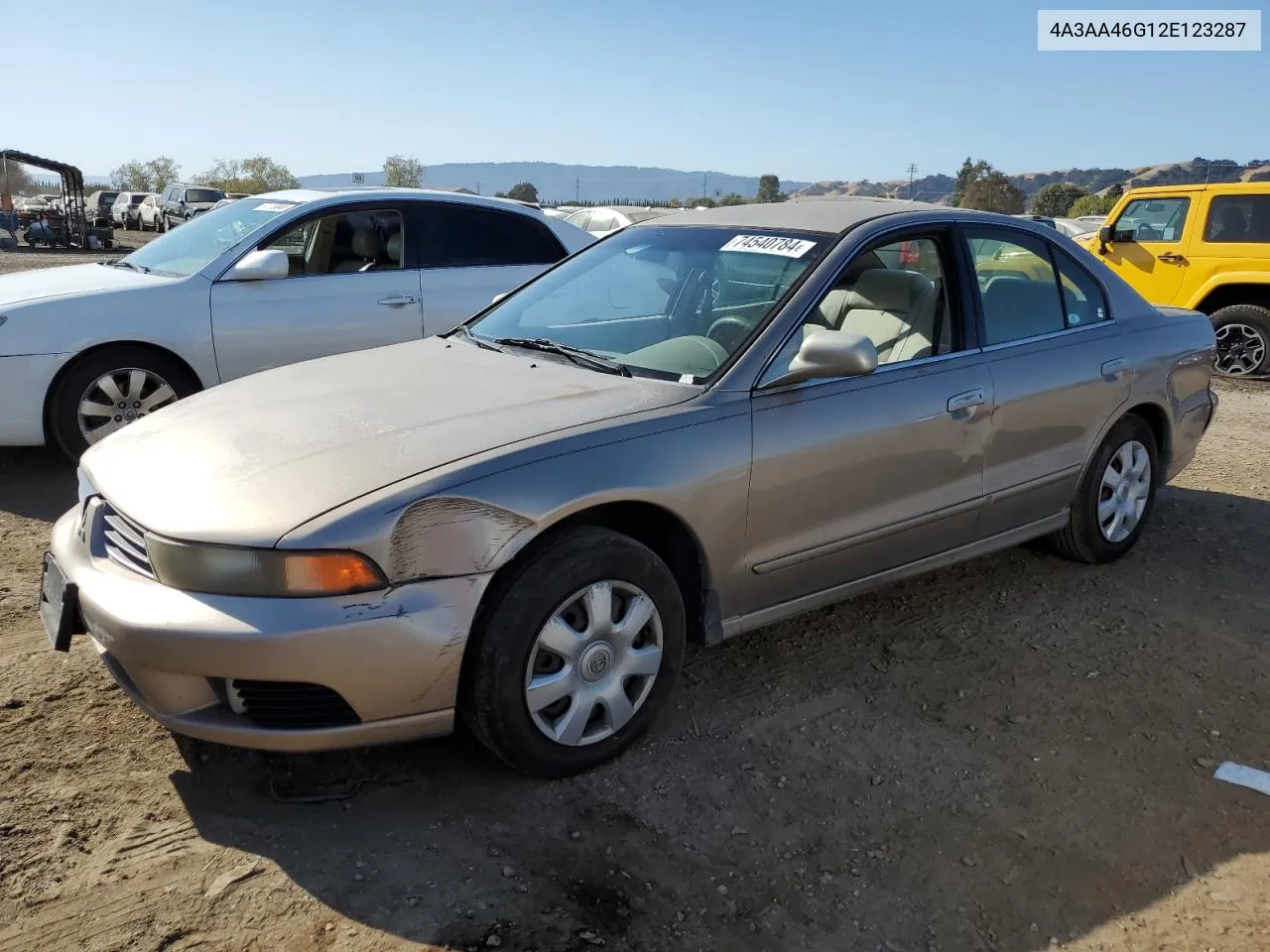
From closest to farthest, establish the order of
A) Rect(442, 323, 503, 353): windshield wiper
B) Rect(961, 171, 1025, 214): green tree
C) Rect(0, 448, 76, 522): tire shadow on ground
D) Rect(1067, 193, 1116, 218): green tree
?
Rect(442, 323, 503, 353): windshield wiper < Rect(0, 448, 76, 522): tire shadow on ground < Rect(1067, 193, 1116, 218): green tree < Rect(961, 171, 1025, 214): green tree

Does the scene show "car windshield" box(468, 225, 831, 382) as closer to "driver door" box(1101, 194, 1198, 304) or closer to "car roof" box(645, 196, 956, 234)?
"car roof" box(645, 196, 956, 234)

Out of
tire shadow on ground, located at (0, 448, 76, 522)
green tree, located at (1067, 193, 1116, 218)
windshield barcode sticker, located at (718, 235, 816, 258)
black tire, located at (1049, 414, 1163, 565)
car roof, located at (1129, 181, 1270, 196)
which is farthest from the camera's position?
green tree, located at (1067, 193, 1116, 218)

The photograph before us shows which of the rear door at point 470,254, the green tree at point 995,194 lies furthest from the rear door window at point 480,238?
the green tree at point 995,194

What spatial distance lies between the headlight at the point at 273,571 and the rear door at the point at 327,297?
3.50 m

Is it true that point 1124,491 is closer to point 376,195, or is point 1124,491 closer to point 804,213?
point 804,213

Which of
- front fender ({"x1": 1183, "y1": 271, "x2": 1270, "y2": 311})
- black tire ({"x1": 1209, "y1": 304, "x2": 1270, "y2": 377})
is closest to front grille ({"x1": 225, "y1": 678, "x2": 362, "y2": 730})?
black tire ({"x1": 1209, "y1": 304, "x2": 1270, "y2": 377})

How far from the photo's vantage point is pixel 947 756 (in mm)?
3090

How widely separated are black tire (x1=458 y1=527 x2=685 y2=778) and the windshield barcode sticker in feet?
4.17

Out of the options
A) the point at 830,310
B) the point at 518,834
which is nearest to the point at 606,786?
the point at 518,834

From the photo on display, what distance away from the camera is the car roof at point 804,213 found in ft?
12.2

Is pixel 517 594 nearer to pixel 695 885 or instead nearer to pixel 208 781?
pixel 695 885

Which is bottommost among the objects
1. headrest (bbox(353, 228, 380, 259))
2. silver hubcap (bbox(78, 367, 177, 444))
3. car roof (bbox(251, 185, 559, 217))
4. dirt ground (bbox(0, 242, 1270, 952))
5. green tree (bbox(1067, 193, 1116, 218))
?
dirt ground (bbox(0, 242, 1270, 952))

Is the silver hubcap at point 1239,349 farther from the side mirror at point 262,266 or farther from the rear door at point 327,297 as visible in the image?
the side mirror at point 262,266

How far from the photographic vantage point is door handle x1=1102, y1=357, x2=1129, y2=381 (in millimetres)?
4289
